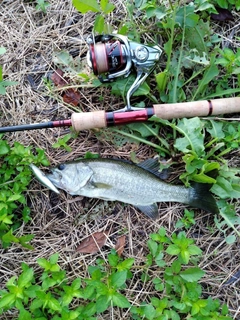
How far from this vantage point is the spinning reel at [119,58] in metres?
3.07

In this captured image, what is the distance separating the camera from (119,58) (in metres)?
3.09

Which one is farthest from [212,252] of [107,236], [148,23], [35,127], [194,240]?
[148,23]

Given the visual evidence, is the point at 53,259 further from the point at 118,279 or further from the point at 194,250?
the point at 194,250

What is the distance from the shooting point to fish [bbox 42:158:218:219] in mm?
3127

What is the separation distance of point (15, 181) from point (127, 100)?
39.6 inches

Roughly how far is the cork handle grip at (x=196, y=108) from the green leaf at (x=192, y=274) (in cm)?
109

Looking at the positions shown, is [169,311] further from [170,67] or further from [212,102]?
[170,67]

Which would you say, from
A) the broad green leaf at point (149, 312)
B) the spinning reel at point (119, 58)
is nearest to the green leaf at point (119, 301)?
the broad green leaf at point (149, 312)

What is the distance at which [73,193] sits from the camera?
3164 millimetres

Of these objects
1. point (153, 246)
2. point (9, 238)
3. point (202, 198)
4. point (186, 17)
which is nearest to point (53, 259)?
point (9, 238)

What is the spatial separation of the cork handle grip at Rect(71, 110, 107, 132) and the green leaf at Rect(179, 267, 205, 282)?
1.19 metres

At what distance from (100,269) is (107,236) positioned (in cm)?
24

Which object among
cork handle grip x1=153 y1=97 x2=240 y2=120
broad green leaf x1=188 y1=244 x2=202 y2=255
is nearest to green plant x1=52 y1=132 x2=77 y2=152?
cork handle grip x1=153 y1=97 x2=240 y2=120

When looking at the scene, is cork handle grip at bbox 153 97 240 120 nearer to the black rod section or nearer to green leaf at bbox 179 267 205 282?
the black rod section
